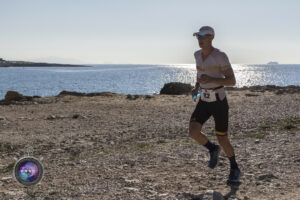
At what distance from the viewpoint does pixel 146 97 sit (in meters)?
23.5

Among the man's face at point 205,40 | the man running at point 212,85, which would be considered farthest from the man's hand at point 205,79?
the man's face at point 205,40

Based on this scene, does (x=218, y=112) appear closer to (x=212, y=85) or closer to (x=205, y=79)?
(x=212, y=85)

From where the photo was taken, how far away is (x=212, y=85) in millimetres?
5391

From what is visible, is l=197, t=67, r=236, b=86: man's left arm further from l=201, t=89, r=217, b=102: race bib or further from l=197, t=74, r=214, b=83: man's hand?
l=201, t=89, r=217, b=102: race bib

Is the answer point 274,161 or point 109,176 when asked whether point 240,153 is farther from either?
point 109,176

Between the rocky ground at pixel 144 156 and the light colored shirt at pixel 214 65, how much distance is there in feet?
5.01

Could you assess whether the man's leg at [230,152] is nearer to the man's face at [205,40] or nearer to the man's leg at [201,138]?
the man's leg at [201,138]

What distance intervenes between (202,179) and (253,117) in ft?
28.3

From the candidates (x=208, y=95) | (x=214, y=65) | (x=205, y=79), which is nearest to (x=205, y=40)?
(x=214, y=65)

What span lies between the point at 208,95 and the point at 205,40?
2.61 feet

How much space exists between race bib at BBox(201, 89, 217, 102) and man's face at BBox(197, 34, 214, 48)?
26.3 inches

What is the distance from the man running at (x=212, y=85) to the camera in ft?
17.3

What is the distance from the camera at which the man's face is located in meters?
5.30

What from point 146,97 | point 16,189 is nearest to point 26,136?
point 16,189
